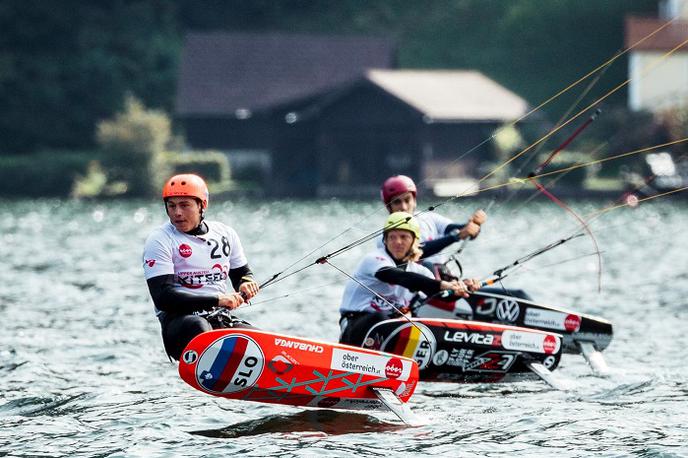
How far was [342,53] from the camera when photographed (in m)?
83.0

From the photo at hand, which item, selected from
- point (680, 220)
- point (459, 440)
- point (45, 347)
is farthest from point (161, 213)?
point (459, 440)

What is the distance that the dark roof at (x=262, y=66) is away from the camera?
77500 millimetres

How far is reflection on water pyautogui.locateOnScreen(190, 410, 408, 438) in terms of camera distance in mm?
12438

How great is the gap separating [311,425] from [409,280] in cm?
191

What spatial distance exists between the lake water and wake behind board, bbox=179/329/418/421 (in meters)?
0.29

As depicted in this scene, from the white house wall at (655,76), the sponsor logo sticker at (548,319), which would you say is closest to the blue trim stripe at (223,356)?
the sponsor logo sticker at (548,319)

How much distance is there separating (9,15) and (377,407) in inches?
3091

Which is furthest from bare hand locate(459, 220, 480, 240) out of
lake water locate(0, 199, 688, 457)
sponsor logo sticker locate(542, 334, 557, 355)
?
lake water locate(0, 199, 688, 457)

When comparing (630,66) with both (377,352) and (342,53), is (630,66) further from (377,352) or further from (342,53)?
(377,352)

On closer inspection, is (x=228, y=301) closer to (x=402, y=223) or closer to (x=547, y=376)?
(x=402, y=223)

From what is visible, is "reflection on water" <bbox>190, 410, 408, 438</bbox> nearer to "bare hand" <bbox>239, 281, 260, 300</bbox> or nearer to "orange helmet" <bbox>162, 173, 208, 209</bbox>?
"bare hand" <bbox>239, 281, 260, 300</bbox>

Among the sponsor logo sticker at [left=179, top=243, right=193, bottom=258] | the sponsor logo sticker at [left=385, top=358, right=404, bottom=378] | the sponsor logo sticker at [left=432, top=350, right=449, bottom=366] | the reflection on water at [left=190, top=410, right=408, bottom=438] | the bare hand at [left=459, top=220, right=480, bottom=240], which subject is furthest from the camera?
the bare hand at [left=459, top=220, right=480, bottom=240]

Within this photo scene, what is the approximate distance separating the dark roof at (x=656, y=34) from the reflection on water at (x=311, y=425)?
7122 centimetres

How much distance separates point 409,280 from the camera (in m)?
13.6
